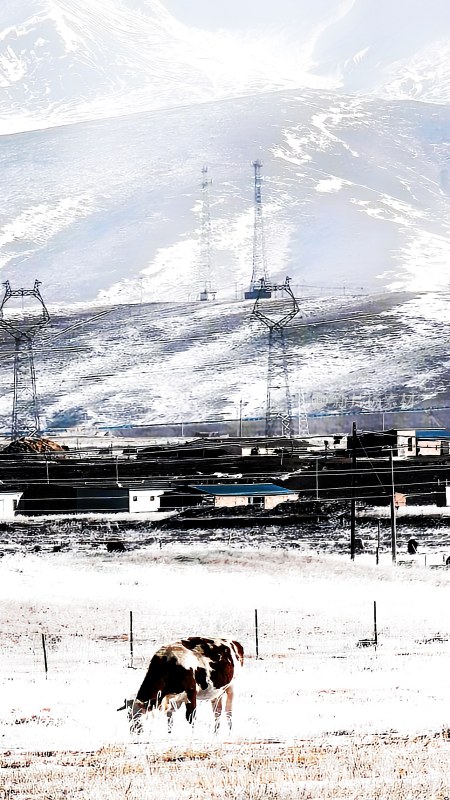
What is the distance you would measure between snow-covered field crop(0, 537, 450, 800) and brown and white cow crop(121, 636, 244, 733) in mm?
419

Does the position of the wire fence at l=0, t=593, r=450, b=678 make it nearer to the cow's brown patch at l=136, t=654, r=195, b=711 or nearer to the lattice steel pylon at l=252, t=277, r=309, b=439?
the cow's brown patch at l=136, t=654, r=195, b=711

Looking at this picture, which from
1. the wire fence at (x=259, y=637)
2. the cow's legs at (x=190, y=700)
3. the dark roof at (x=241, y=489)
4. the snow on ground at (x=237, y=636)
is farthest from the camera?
the dark roof at (x=241, y=489)

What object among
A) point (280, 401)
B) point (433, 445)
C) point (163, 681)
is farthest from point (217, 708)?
point (280, 401)

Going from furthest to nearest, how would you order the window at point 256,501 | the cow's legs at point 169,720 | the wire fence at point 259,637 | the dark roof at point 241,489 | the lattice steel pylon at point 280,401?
the lattice steel pylon at point 280,401 → the window at point 256,501 → the dark roof at point 241,489 → the wire fence at point 259,637 → the cow's legs at point 169,720

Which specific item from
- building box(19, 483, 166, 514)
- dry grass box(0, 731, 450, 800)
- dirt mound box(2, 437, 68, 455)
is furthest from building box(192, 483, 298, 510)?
dry grass box(0, 731, 450, 800)

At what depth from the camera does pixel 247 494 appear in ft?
276

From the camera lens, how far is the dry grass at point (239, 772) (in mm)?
15789

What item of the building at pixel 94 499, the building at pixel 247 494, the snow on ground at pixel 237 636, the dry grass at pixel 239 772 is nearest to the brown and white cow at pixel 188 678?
the snow on ground at pixel 237 636

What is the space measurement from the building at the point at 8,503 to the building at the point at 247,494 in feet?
38.8

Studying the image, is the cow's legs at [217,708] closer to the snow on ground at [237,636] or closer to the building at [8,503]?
the snow on ground at [237,636]

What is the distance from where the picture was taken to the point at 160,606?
4481 centimetres

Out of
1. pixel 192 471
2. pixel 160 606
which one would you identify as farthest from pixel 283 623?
pixel 192 471

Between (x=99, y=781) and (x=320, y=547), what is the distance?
166 feet

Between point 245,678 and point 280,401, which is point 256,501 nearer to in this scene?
point 245,678
